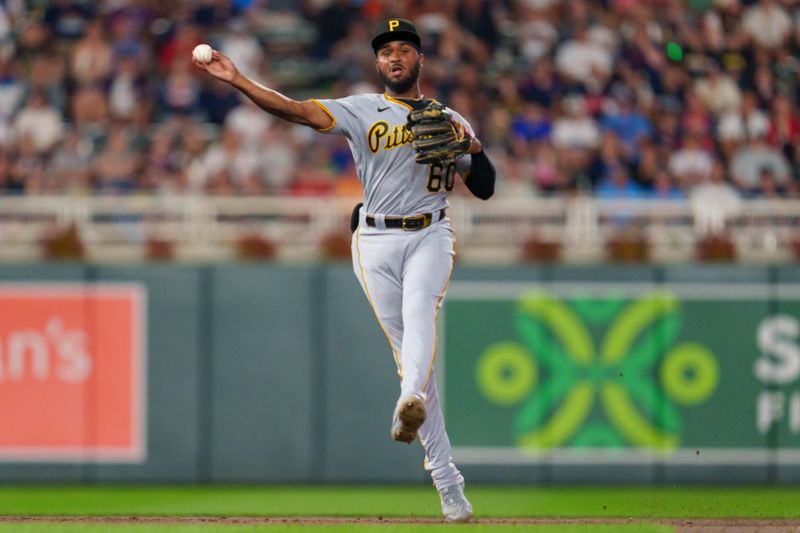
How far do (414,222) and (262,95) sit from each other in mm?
962

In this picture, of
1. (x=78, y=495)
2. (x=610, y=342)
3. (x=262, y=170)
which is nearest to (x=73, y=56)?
(x=262, y=170)

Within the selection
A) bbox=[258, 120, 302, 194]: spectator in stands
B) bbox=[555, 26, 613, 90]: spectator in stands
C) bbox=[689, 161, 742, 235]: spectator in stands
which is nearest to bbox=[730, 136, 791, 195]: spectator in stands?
bbox=[689, 161, 742, 235]: spectator in stands

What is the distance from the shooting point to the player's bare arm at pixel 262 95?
20.2ft

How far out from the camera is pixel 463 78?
13.5m

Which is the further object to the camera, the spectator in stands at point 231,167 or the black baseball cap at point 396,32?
the spectator in stands at point 231,167

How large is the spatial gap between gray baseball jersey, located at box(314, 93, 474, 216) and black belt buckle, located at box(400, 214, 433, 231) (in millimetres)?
32

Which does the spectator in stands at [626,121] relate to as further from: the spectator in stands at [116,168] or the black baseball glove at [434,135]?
the black baseball glove at [434,135]

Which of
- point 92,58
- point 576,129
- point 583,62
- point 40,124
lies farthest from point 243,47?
point 576,129

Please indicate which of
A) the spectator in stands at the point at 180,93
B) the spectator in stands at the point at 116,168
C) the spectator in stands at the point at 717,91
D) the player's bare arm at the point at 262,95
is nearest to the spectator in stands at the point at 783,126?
the spectator in stands at the point at 717,91

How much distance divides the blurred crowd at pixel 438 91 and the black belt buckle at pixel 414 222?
544 centimetres

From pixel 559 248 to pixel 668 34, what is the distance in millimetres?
4088

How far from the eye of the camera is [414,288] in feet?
21.5

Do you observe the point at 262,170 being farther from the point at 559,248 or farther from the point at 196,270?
the point at 559,248

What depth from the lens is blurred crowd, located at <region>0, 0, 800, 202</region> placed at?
12.4 m
